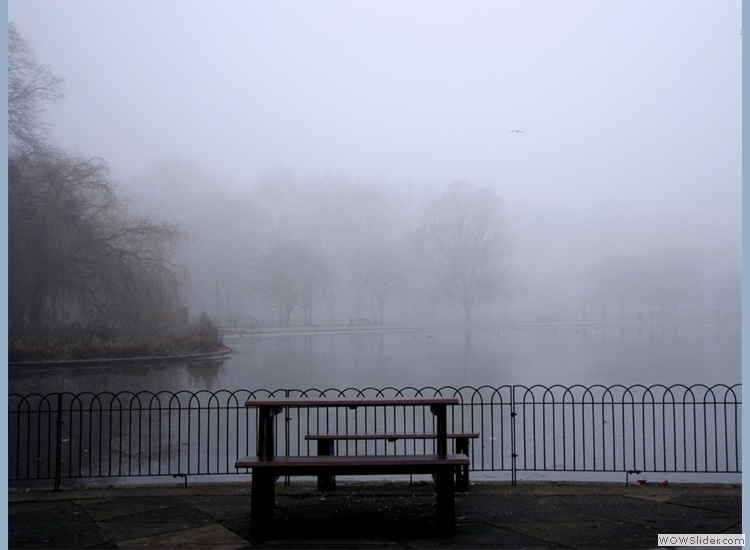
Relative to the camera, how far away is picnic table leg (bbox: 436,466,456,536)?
5949 millimetres

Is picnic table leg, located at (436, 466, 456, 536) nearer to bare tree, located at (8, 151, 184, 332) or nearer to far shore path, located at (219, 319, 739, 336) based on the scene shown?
bare tree, located at (8, 151, 184, 332)

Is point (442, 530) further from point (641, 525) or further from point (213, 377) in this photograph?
point (213, 377)

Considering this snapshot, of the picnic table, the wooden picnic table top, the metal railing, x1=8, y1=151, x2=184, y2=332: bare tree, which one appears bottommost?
the metal railing

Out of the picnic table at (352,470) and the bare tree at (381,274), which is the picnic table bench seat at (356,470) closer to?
the picnic table at (352,470)

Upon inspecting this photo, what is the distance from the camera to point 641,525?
20.4 feet

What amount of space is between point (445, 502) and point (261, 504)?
1.48 metres

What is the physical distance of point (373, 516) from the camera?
21.5 feet

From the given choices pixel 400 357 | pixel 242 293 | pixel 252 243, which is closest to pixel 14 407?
pixel 400 357

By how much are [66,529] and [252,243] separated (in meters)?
66.1

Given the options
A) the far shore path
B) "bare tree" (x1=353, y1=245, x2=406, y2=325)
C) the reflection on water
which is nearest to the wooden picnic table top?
the reflection on water

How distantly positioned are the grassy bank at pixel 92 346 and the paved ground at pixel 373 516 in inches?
1126

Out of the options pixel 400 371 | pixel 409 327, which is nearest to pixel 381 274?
pixel 409 327

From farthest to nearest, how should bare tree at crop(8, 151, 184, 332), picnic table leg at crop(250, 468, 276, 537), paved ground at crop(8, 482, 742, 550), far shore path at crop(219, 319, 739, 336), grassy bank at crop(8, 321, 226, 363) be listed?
far shore path at crop(219, 319, 739, 336) < bare tree at crop(8, 151, 184, 332) < grassy bank at crop(8, 321, 226, 363) < picnic table leg at crop(250, 468, 276, 537) < paved ground at crop(8, 482, 742, 550)

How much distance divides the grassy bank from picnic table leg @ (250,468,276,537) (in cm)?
3095
